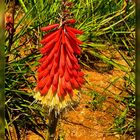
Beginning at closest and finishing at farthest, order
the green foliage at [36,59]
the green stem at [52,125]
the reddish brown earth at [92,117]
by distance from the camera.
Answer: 1. the green stem at [52,125]
2. the green foliage at [36,59]
3. the reddish brown earth at [92,117]

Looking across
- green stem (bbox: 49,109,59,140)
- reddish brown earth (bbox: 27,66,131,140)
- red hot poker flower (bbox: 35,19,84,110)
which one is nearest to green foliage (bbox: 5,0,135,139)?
reddish brown earth (bbox: 27,66,131,140)

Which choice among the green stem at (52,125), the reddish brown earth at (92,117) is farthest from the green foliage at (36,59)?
the green stem at (52,125)

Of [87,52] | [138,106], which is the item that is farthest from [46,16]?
[138,106]

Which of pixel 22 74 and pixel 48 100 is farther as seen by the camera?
pixel 22 74

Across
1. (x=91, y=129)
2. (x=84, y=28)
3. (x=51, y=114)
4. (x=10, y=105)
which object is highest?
(x=84, y=28)

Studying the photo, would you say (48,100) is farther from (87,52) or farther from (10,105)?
(87,52)

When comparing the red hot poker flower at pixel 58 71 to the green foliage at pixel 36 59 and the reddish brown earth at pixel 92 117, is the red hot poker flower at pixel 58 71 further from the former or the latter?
the reddish brown earth at pixel 92 117

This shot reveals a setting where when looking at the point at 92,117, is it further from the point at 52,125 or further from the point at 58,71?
the point at 52,125

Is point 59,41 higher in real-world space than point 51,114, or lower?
higher

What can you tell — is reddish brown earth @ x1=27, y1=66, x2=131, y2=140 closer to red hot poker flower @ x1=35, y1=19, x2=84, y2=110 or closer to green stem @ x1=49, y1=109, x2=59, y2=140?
red hot poker flower @ x1=35, y1=19, x2=84, y2=110
